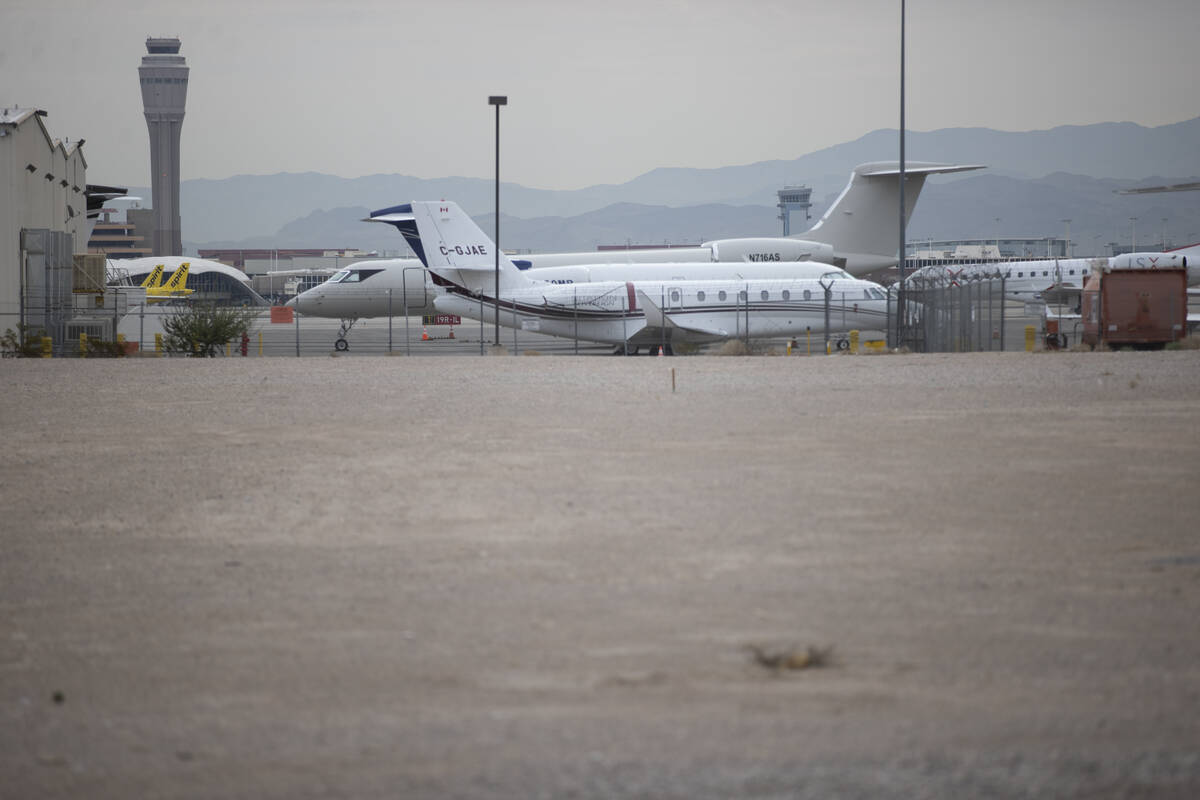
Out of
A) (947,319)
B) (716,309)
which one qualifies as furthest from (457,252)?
(947,319)

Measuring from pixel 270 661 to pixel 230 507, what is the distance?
497 cm

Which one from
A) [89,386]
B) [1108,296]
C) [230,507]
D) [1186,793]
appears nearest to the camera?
[1186,793]

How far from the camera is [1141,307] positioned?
3206cm

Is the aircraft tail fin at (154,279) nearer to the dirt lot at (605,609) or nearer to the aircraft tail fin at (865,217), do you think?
the aircraft tail fin at (865,217)

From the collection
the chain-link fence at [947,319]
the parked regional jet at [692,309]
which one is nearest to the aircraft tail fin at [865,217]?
the chain-link fence at [947,319]

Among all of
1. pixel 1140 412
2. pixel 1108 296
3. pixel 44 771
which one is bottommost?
pixel 44 771

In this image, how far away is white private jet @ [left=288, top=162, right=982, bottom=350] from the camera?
5169cm

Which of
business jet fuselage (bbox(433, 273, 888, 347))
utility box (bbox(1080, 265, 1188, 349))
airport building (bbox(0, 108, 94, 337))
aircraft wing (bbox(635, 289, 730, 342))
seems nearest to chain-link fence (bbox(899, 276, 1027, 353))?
business jet fuselage (bbox(433, 273, 888, 347))

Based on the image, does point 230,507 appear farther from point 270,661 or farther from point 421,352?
point 421,352

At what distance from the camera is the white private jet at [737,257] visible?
51.7 m

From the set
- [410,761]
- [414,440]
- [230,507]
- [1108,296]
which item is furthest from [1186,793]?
[1108,296]

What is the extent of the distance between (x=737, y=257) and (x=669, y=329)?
1851cm

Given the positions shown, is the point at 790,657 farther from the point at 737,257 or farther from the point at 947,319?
the point at 737,257

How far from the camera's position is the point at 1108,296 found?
105ft
